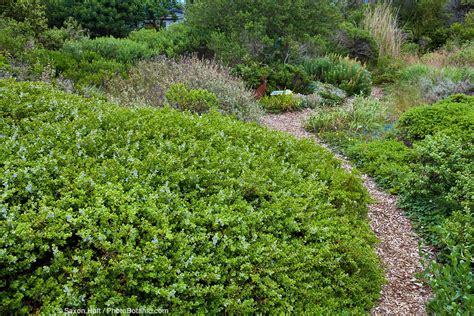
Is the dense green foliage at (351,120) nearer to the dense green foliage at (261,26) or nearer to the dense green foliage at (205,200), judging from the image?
the dense green foliage at (205,200)

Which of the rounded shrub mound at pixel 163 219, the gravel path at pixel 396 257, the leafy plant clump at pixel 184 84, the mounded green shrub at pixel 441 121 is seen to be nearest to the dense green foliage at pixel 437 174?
the mounded green shrub at pixel 441 121

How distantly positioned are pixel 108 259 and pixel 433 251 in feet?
9.81

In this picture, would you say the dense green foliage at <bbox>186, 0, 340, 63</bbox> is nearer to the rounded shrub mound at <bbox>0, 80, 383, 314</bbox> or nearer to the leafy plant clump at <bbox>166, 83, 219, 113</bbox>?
the leafy plant clump at <bbox>166, 83, 219, 113</bbox>

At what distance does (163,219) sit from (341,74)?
338 inches

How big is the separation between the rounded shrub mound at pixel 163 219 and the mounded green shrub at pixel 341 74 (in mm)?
6558

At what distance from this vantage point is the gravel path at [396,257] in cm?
297

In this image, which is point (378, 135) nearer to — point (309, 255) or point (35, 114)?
point (309, 255)

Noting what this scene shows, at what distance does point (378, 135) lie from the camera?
255 inches

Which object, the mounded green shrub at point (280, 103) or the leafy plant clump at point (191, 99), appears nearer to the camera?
the leafy plant clump at point (191, 99)

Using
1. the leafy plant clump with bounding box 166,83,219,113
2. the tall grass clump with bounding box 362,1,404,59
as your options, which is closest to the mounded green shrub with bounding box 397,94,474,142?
the leafy plant clump with bounding box 166,83,219,113

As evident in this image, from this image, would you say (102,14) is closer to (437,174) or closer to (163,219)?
(437,174)

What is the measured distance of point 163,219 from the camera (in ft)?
7.45

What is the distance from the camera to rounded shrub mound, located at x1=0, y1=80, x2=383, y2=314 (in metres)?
1.97

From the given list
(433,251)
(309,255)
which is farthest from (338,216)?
(433,251)
